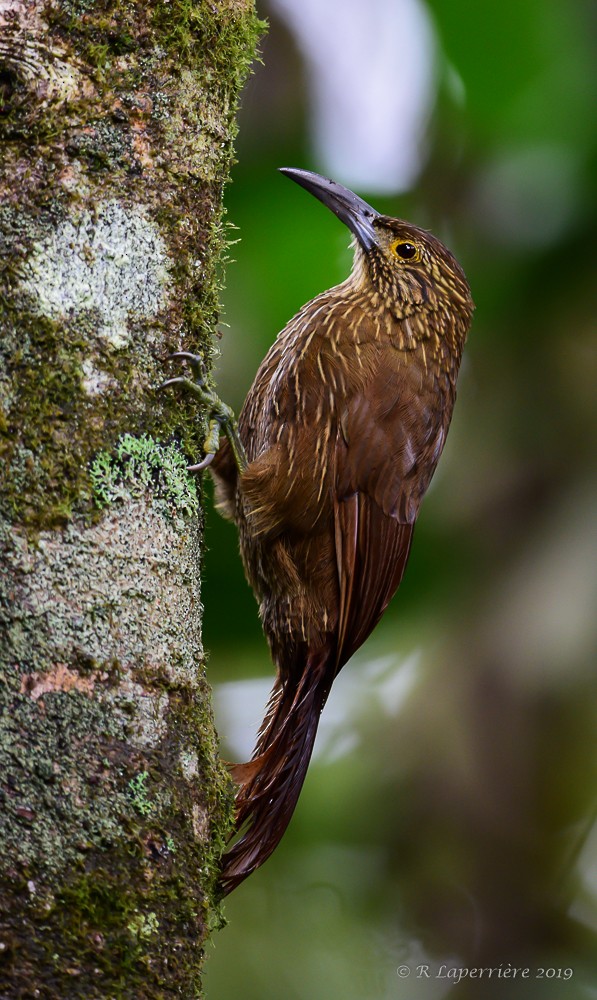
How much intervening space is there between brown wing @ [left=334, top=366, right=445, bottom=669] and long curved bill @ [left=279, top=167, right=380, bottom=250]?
48 cm

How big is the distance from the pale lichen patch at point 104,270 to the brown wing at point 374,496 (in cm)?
105

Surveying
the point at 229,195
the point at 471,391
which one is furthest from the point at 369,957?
the point at 229,195

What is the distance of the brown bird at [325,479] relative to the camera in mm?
2766

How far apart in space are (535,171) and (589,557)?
4.38 feet

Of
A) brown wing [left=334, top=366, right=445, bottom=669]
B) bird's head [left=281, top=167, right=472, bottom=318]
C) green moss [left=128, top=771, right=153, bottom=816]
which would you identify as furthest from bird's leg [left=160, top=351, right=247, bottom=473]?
bird's head [left=281, top=167, right=472, bottom=318]

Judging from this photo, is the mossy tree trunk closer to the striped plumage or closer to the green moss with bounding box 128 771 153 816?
the green moss with bounding box 128 771 153 816

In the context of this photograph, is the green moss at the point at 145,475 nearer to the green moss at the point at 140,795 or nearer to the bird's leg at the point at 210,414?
the bird's leg at the point at 210,414

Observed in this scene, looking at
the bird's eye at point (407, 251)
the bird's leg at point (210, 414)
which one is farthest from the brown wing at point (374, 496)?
the bird's eye at point (407, 251)

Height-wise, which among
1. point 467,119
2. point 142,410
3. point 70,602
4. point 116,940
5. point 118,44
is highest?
point 467,119

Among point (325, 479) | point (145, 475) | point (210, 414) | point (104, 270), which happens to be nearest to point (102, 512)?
point (145, 475)

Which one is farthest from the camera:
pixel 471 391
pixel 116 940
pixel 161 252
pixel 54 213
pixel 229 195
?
pixel 471 391

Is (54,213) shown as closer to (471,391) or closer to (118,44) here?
(118,44)

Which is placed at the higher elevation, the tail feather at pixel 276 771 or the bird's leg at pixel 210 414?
the bird's leg at pixel 210 414

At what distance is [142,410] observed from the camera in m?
1.83
